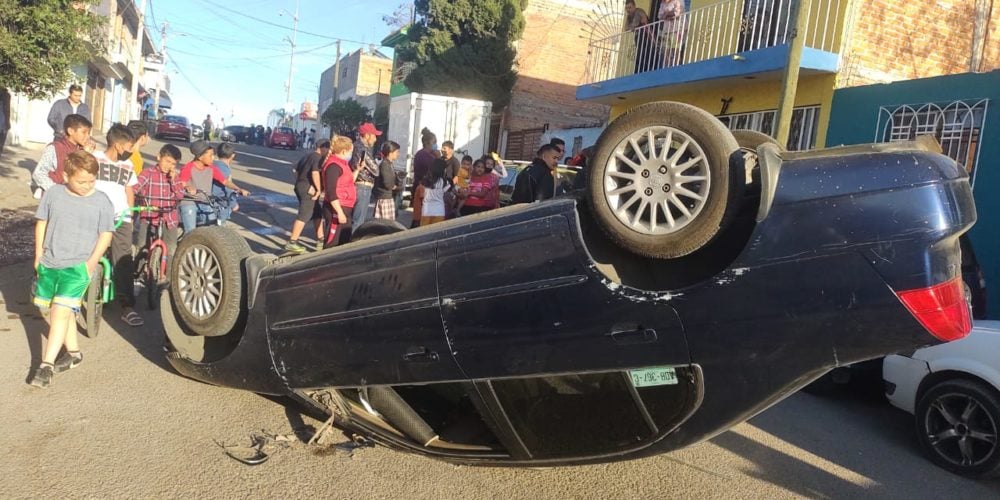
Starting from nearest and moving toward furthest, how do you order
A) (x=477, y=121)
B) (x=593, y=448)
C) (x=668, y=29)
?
(x=593, y=448) → (x=668, y=29) → (x=477, y=121)

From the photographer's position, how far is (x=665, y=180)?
9.30ft

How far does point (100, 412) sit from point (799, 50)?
280 inches

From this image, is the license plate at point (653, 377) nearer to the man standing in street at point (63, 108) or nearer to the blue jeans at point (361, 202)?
the blue jeans at point (361, 202)

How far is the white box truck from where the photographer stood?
17312mm

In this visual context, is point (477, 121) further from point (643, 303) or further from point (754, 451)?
point (643, 303)

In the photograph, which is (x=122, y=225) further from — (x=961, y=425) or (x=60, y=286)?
(x=961, y=425)

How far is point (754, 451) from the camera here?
14.1ft

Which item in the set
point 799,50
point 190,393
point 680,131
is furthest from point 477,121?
point 680,131

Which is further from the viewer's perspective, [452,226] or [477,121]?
[477,121]

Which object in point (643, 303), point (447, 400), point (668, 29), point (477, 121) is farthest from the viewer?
point (477, 121)

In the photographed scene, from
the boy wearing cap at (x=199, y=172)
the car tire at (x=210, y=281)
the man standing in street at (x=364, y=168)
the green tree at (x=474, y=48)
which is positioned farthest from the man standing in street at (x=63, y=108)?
the green tree at (x=474, y=48)

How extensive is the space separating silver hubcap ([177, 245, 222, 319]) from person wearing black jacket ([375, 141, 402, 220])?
4.58 metres

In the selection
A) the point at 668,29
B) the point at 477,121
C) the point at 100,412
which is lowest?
the point at 100,412

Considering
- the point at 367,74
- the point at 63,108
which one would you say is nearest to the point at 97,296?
the point at 63,108
